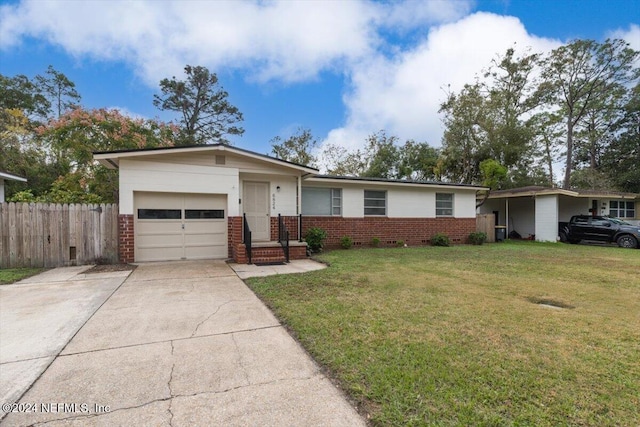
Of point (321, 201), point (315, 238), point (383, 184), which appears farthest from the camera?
point (383, 184)

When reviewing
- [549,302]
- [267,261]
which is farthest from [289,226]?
[549,302]

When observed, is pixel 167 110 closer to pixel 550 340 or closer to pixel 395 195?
pixel 395 195

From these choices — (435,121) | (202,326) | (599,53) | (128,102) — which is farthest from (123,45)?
(599,53)

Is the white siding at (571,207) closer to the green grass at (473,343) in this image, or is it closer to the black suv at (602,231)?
the black suv at (602,231)

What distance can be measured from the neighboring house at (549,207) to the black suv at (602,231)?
757 mm

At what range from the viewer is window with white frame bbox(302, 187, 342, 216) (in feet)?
37.3

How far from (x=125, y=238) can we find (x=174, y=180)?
2030mm

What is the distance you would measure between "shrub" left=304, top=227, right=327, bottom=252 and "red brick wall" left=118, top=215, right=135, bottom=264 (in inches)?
205

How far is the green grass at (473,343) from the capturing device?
6.85 ft

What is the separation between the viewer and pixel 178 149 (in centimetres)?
827

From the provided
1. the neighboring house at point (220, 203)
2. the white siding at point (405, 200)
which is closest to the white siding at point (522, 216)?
the white siding at point (405, 200)

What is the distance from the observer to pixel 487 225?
15.1 metres

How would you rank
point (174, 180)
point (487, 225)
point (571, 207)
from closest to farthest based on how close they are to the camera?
point (174, 180) < point (487, 225) < point (571, 207)

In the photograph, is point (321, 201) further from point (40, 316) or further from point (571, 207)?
point (571, 207)
